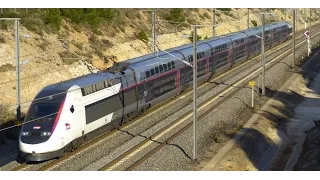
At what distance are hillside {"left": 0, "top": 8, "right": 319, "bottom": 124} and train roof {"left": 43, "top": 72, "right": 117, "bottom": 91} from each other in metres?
3.55

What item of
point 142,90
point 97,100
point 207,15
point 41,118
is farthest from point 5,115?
point 207,15

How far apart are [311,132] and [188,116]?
8107mm

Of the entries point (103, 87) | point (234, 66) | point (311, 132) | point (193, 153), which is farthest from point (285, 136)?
point (234, 66)

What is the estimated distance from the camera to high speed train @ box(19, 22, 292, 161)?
61.3 ft

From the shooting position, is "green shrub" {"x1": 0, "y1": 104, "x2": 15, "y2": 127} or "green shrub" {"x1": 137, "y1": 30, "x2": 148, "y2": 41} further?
"green shrub" {"x1": 137, "y1": 30, "x2": 148, "y2": 41}

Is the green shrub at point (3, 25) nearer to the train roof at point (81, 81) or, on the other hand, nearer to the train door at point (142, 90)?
the train door at point (142, 90)

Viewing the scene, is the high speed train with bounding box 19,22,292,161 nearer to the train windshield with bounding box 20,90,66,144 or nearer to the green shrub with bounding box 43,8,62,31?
the train windshield with bounding box 20,90,66,144

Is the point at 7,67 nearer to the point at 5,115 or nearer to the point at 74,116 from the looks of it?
the point at 5,115

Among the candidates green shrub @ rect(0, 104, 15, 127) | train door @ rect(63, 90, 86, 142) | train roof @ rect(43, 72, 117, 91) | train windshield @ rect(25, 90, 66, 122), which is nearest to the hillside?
green shrub @ rect(0, 104, 15, 127)

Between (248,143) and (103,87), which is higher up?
(103,87)
